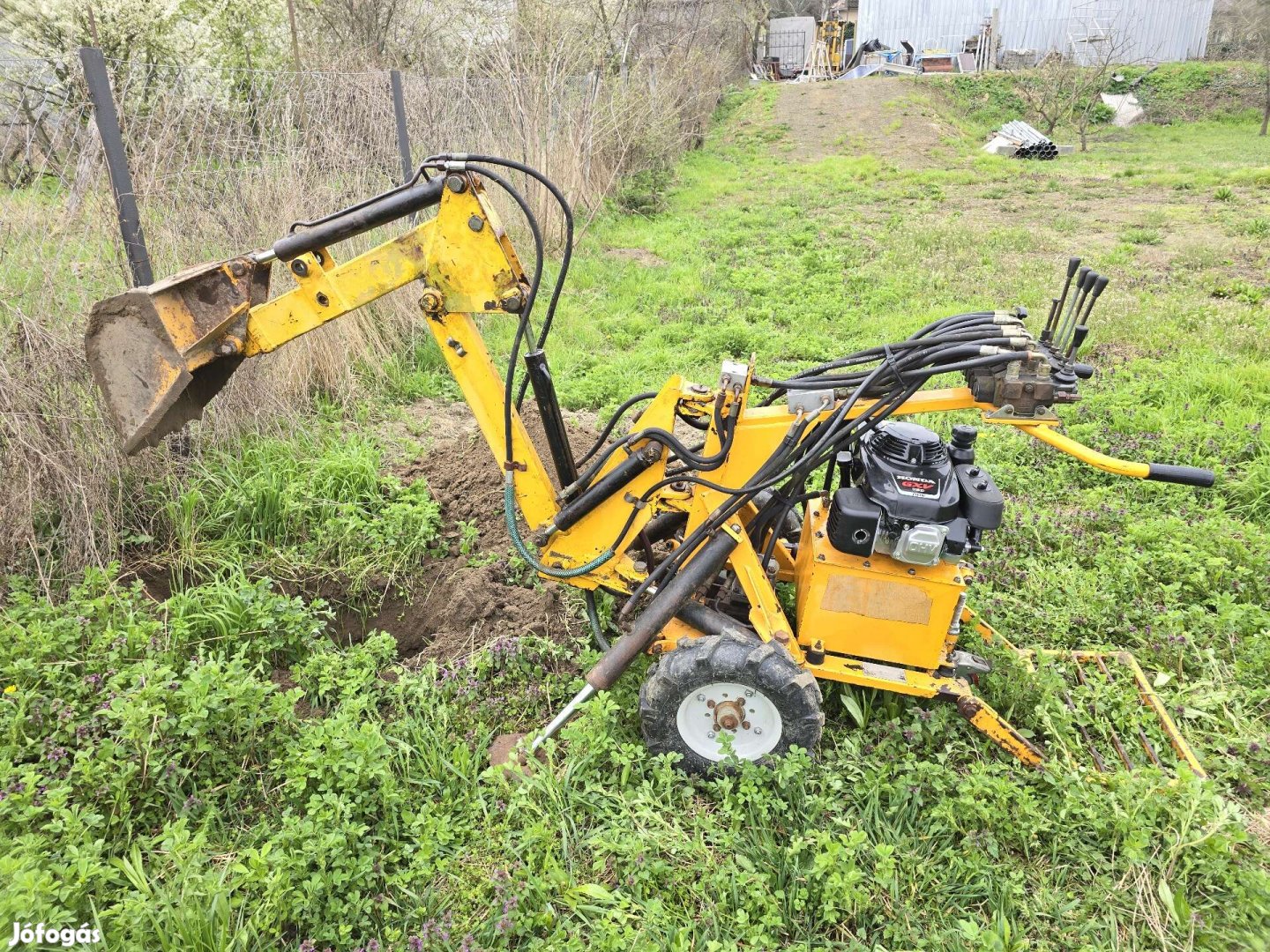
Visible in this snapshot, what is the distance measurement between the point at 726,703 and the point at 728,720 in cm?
7

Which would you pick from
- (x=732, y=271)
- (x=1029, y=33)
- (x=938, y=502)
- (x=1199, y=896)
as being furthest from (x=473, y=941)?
(x=1029, y=33)

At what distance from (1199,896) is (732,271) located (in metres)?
8.07

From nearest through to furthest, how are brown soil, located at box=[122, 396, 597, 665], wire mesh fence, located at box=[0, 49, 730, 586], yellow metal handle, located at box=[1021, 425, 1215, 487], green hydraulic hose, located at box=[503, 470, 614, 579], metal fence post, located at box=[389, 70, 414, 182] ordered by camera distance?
yellow metal handle, located at box=[1021, 425, 1215, 487], green hydraulic hose, located at box=[503, 470, 614, 579], wire mesh fence, located at box=[0, 49, 730, 586], brown soil, located at box=[122, 396, 597, 665], metal fence post, located at box=[389, 70, 414, 182]

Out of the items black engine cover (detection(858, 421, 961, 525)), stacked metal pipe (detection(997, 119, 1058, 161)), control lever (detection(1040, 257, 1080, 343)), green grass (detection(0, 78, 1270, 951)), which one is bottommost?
green grass (detection(0, 78, 1270, 951))

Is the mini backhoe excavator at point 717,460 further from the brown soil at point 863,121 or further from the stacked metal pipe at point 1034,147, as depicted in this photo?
the stacked metal pipe at point 1034,147

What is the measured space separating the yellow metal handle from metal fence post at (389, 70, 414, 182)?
629 cm

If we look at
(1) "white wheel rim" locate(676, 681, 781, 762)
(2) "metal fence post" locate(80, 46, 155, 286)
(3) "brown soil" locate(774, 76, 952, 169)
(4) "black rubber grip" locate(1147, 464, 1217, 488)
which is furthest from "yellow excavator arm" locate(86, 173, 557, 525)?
(3) "brown soil" locate(774, 76, 952, 169)

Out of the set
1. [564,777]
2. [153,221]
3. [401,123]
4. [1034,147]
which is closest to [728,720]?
[564,777]

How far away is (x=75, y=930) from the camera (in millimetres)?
2201

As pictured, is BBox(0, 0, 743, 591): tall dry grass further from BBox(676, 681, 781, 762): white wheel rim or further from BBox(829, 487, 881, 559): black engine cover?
BBox(829, 487, 881, 559): black engine cover

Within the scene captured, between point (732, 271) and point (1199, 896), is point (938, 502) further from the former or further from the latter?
point (732, 271)

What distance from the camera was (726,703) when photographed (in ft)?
9.78

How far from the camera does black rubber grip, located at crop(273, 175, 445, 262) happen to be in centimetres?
265

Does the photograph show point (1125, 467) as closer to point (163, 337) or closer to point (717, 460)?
point (717, 460)
